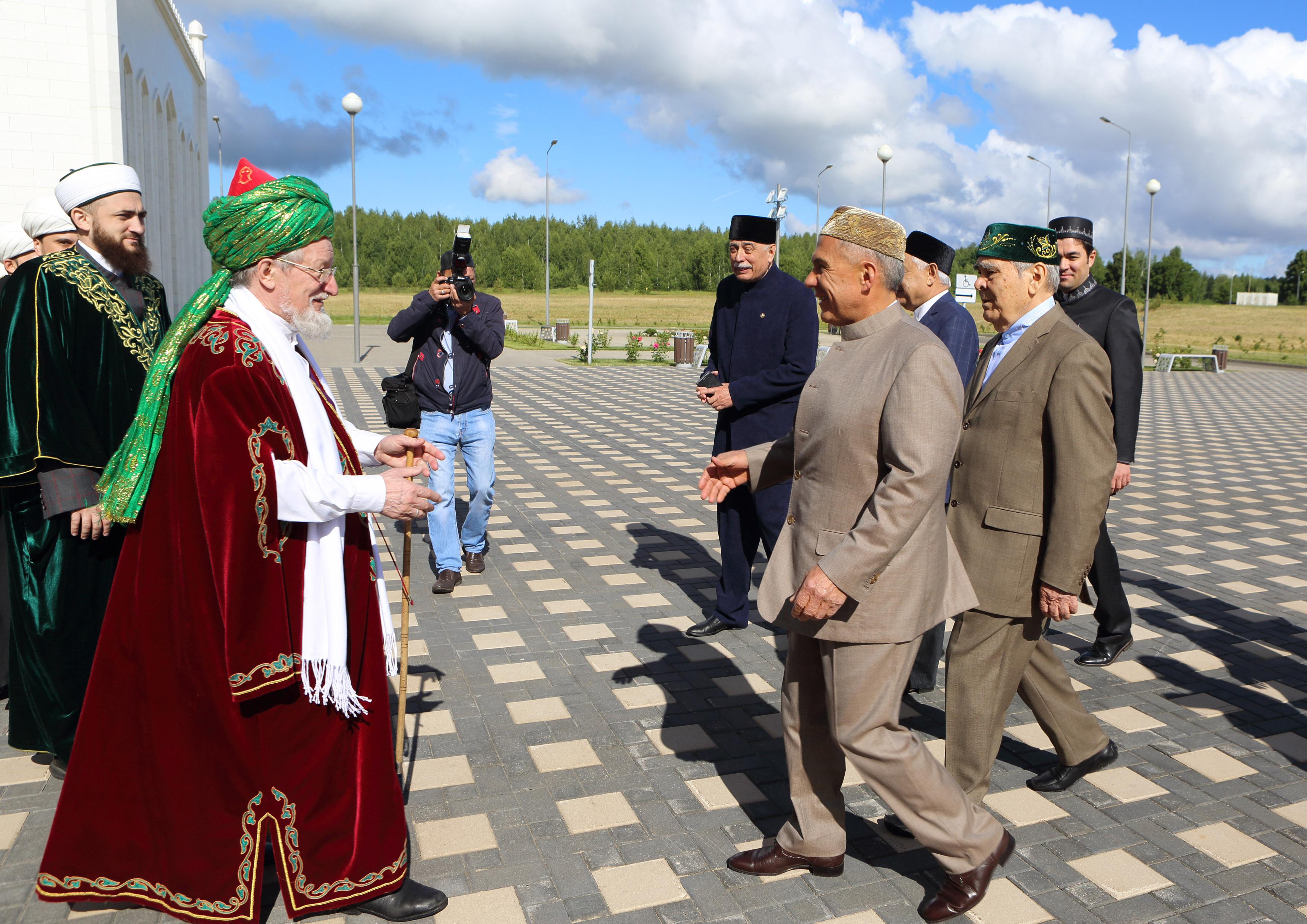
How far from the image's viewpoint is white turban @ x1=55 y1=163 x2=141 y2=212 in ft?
12.1

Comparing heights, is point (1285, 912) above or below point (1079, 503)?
below

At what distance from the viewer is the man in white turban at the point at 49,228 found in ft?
14.2

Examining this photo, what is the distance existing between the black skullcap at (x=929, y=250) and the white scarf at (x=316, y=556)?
3.11 meters

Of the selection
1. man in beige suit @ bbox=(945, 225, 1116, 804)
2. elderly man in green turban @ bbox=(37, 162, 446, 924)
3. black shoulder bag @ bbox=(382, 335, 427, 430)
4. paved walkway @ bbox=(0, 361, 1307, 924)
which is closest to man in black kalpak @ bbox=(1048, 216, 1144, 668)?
paved walkway @ bbox=(0, 361, 1307, 924)

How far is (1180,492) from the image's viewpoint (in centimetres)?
992

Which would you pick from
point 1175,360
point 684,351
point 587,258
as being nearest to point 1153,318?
point 1175,360

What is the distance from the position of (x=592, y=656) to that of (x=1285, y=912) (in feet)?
10.1

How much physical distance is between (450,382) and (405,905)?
3.79m

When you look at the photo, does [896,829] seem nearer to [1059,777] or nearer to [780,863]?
[780,863]

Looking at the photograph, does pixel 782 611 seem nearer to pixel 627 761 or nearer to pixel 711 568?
pixel 627 761

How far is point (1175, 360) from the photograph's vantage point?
29.5 m

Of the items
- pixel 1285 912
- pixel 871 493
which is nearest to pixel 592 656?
pixel 871 493

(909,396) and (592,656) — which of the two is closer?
(909,396)

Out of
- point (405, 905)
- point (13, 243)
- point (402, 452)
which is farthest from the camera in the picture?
point (13, 243)
